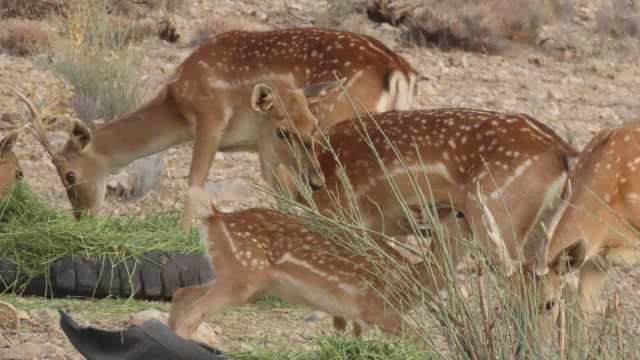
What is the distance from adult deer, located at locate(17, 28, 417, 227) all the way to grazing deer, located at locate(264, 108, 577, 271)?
760 mm

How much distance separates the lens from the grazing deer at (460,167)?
859cm

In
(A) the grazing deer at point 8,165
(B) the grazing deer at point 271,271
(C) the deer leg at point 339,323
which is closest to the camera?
(B) the grazing deer at point 271,271

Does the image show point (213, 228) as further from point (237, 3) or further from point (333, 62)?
point (237, 3)

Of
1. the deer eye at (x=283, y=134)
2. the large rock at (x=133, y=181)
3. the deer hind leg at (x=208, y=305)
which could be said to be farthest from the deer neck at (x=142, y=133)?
the deer hind leg at (x=208, y=305)

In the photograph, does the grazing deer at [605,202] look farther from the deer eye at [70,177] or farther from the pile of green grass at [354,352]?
the deer eye at [70,177]

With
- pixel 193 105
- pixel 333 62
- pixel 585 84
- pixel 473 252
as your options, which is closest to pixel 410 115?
pixel 333 62

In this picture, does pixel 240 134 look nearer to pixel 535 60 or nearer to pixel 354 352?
pixel 354 352

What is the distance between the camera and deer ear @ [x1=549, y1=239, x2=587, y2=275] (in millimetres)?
6969

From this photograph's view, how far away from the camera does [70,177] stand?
11.0m

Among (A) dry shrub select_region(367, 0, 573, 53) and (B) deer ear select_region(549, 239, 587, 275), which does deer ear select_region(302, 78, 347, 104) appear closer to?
(B) deer ear select_region(549, 239, 587, 275)

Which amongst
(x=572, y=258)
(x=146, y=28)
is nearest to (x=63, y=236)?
(x=572, y=258)

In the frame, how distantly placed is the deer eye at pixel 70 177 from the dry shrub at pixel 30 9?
6.39 m

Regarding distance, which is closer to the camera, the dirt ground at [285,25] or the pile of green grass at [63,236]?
the dirt ground at [285,25]

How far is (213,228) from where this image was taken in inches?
315
